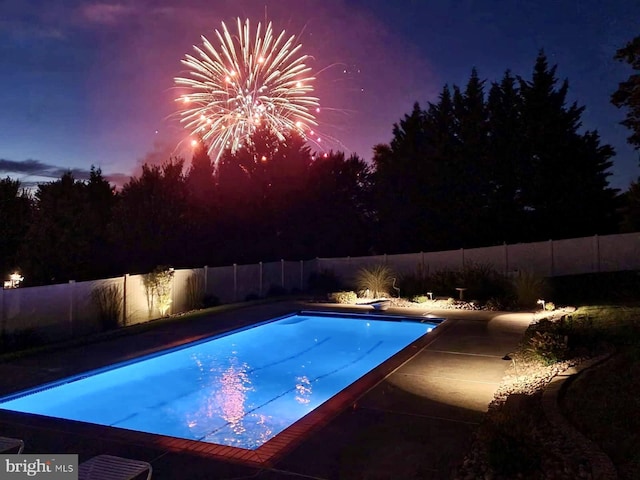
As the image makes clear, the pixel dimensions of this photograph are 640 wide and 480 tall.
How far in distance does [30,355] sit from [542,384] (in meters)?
9.25

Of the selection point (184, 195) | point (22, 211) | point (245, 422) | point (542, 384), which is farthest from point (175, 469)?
point (22, 211)

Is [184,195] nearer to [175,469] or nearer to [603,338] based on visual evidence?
[603,338]

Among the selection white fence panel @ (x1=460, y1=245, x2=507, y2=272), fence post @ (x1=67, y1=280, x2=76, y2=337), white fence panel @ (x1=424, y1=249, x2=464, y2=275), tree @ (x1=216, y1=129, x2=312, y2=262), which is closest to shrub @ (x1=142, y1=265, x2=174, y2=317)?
fence post @ (x1=67, y1=280, x2=76, y2=337)

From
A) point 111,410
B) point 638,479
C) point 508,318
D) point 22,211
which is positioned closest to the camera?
point 638,479

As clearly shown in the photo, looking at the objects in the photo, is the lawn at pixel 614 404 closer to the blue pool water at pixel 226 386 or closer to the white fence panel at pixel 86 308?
the blue pool water at pixel 226 386

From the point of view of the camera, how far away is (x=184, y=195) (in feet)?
75.2

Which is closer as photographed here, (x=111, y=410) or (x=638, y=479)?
(x=638, y=479)

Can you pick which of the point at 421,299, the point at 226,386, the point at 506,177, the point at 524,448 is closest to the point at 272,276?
the point at 421,299

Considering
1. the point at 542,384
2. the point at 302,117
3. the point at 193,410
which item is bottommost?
the point at 193,410

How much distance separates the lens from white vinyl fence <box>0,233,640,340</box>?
40.1 ft

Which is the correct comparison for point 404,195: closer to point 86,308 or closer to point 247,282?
point 247,282

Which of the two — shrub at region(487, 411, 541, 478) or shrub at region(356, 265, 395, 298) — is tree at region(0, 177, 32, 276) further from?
Result: shrub at region(487, 411, 541, 478)

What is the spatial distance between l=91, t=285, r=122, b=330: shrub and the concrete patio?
2.99m

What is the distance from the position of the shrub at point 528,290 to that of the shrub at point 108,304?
12.1 meters
